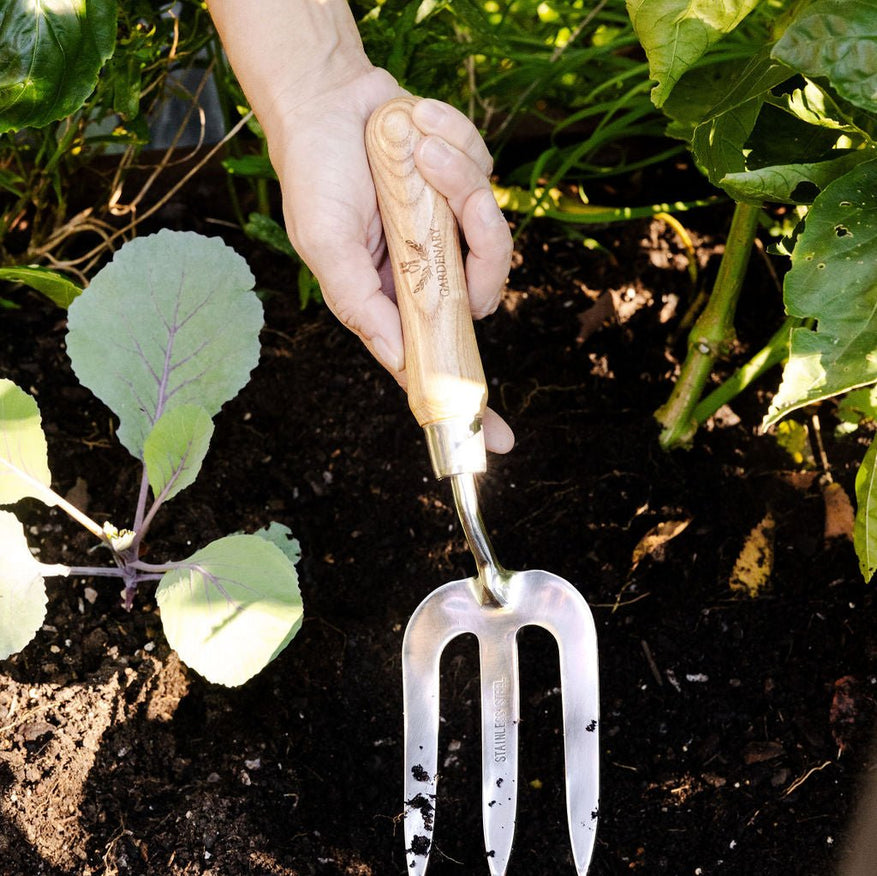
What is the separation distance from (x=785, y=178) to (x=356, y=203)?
16.0 inches

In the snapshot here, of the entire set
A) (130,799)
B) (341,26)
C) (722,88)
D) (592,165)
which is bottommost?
(130,799)

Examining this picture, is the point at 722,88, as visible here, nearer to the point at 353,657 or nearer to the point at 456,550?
the point at 456,550

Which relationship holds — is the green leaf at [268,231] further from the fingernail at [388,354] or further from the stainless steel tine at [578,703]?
the stainless steel tine at [578,703]

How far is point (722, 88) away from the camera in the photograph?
932 millimetres

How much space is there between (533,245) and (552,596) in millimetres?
553

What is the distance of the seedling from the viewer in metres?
0.92

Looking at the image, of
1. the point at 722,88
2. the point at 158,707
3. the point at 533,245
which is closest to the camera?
the point at 722,88

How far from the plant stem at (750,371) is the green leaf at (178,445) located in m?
0.60

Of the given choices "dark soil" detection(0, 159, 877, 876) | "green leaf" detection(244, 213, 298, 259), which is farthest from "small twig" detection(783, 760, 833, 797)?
"green leaf" detection(244, 213, 298, 259)

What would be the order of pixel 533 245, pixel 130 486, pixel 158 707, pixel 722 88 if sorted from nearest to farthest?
1. pixel 722 88
2. pixel 158 707
3. pixel 130 486
4. pixel 533 245

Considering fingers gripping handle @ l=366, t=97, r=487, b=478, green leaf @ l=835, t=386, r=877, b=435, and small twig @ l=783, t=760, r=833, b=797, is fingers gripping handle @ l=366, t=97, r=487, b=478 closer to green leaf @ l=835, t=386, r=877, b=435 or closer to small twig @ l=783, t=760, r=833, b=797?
green leaf @ l=835, t=386, r=877, b=435

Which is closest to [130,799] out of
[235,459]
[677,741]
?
[235,459]

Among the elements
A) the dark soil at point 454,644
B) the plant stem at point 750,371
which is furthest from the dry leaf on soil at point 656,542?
the plant stem at point 750,371

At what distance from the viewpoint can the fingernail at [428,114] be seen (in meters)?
0.87
